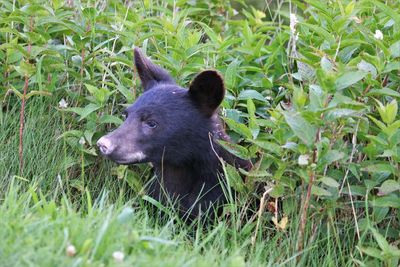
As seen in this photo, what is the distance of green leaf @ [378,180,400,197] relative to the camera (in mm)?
4680

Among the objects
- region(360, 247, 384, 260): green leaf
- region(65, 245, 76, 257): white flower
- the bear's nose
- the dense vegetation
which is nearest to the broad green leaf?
the dense vegetation

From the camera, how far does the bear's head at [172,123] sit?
5.07 meters

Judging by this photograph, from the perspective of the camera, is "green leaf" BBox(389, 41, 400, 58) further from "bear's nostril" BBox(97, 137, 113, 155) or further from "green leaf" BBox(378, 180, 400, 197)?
"bear's nostril" BBox(97, 137, 113, 155)

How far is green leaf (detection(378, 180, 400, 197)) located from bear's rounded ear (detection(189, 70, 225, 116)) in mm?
1149

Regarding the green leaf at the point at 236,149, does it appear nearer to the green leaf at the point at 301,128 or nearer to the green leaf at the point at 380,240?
the green leaf at the point at 301,128

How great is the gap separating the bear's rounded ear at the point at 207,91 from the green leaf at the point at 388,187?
1149 mm

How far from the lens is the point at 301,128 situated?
444 cm

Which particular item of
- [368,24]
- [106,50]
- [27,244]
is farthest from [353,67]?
[27,244]

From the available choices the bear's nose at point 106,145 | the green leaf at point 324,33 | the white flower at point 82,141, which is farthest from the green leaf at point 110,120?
the green leaf at point 324,33

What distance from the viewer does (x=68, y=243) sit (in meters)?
3.74

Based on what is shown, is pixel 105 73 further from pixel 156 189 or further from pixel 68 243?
pixel 68 243

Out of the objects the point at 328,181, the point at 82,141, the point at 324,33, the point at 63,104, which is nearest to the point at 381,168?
the point at 328,181

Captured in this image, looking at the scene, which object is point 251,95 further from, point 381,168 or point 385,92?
point 381,168

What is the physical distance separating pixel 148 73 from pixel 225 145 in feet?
2.61
